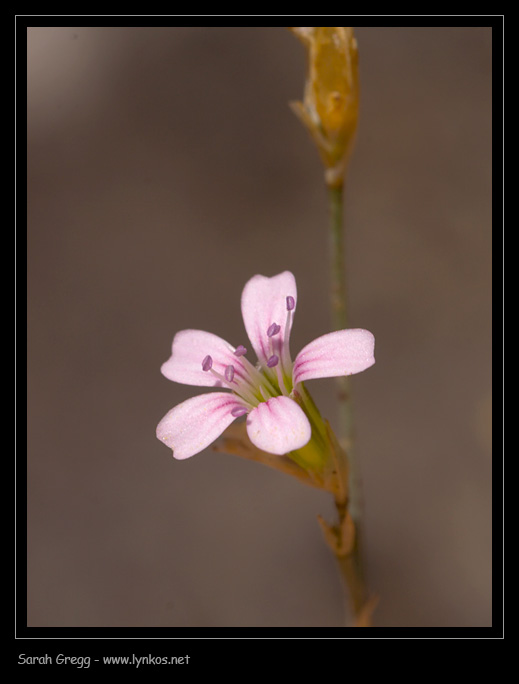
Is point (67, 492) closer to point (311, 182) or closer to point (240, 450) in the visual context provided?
point (240, 450)

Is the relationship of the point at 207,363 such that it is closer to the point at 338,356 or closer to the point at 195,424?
the point at 195,424

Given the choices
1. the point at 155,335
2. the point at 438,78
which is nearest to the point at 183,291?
the point at 155,335

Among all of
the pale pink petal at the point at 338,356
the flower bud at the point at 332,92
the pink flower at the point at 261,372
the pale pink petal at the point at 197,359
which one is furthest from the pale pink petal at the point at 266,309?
the flower bud at the point at 332,92

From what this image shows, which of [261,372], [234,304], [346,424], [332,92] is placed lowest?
[346,424]

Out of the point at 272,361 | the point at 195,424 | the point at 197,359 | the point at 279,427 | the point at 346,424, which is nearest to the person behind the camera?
the point at 279,427

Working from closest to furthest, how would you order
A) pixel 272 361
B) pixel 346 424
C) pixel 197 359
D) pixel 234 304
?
pixel 272 361 → pixel 197 359 → pixel 346 424 → pixel 234 304

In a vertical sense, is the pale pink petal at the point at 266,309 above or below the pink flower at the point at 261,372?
above

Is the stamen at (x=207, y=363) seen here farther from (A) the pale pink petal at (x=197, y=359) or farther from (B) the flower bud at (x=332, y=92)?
(B) the flower bud at (x=332, y=92)

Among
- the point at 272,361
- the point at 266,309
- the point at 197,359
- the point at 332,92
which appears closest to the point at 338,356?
the point at 272,361
